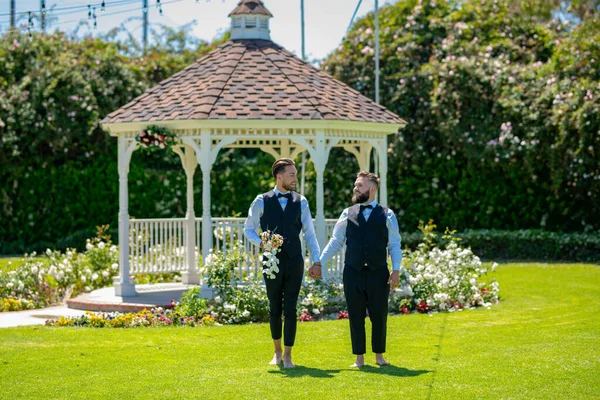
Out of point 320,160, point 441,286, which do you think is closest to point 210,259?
point 320,160

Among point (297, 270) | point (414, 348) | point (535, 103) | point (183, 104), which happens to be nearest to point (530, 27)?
point (535, 103)

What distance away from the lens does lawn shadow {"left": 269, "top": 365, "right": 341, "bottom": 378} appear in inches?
338

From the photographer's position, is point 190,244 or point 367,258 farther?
point 190,244

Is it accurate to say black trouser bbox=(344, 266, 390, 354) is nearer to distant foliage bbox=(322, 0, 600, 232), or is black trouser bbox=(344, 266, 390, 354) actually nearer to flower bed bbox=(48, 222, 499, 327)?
flower bed bbox=(48, 222, 499, 327)

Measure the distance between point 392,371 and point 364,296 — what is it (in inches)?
27.6

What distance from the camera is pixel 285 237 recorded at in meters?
8.74

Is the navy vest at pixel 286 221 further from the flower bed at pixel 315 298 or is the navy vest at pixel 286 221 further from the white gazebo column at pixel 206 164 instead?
the white gazebo column at pixel 206 164

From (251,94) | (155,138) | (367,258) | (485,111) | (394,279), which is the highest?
(485,111)

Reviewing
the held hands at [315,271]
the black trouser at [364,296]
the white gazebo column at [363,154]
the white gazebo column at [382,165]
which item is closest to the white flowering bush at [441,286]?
the white gazebo column at [382,165]

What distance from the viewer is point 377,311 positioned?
8.62 metres

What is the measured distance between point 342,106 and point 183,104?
2.29m

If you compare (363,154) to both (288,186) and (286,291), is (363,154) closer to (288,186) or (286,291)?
(288,186)

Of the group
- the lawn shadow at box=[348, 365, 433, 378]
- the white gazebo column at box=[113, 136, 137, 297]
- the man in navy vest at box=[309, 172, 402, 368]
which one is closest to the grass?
the lawn shadow at box=[348, 365, 433, 378]

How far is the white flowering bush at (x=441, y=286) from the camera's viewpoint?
13375mm
